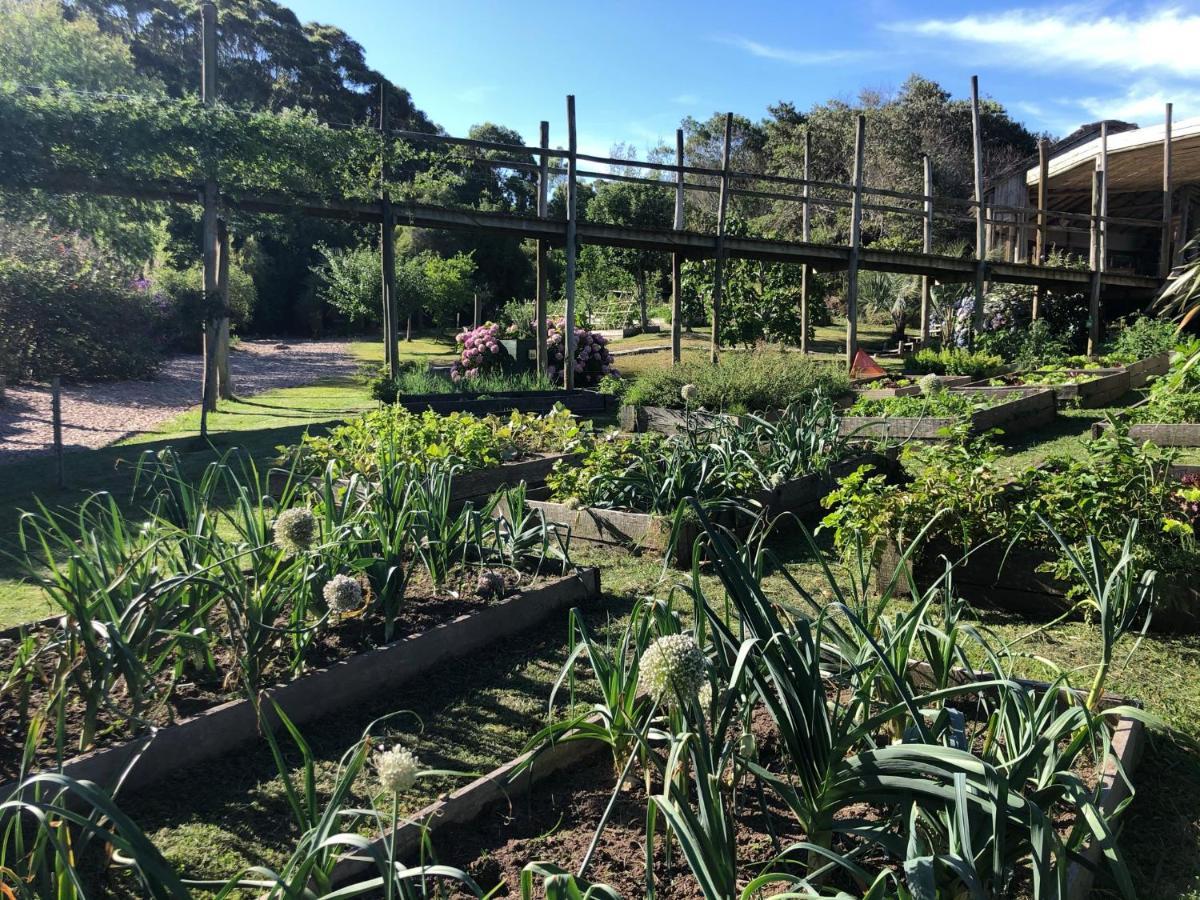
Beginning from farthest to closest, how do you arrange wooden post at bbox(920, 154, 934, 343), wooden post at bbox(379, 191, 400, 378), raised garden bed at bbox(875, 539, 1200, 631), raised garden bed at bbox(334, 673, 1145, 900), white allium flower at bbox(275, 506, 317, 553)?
wooden post at bbox(920, 154, 934, 343)
wooden post at bbox(379, 191, 400, 378)
raised garden bed at bbox(875, 539, 1200, 631)
white allium flower at bbox(275, 506, 317, 553)
raised garden bed at bbox(334, 673, 1145, 900)

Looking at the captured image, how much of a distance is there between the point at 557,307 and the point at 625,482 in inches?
940

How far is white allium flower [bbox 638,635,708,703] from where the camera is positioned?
1780 mm

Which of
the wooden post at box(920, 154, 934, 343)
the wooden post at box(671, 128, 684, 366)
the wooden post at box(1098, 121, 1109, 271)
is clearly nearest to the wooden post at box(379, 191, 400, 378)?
the wooden post at box(671, 128, 684, 366)

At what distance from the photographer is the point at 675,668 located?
5.84ft

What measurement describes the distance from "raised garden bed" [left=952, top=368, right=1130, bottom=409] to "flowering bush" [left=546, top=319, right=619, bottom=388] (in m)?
5.85

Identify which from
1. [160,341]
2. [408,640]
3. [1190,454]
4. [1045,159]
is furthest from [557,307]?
[408,640]

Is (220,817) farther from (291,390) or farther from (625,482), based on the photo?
(291,390)

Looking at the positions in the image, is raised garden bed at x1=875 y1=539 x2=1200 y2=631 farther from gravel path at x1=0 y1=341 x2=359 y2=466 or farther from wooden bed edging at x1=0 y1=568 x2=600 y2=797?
gravel path at x1=0 y1=341 x2=359 y2=466

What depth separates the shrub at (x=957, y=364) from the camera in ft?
41.1

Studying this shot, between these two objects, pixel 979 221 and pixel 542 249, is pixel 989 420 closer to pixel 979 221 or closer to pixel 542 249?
pixel 542 249

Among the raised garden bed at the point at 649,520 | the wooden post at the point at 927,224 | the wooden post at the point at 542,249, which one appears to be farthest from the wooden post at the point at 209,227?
the wooden post at the point at 927,224

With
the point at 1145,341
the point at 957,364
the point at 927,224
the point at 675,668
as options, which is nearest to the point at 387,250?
the point at 957,364

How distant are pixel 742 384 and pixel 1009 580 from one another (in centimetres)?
518

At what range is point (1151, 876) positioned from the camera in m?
2.04
